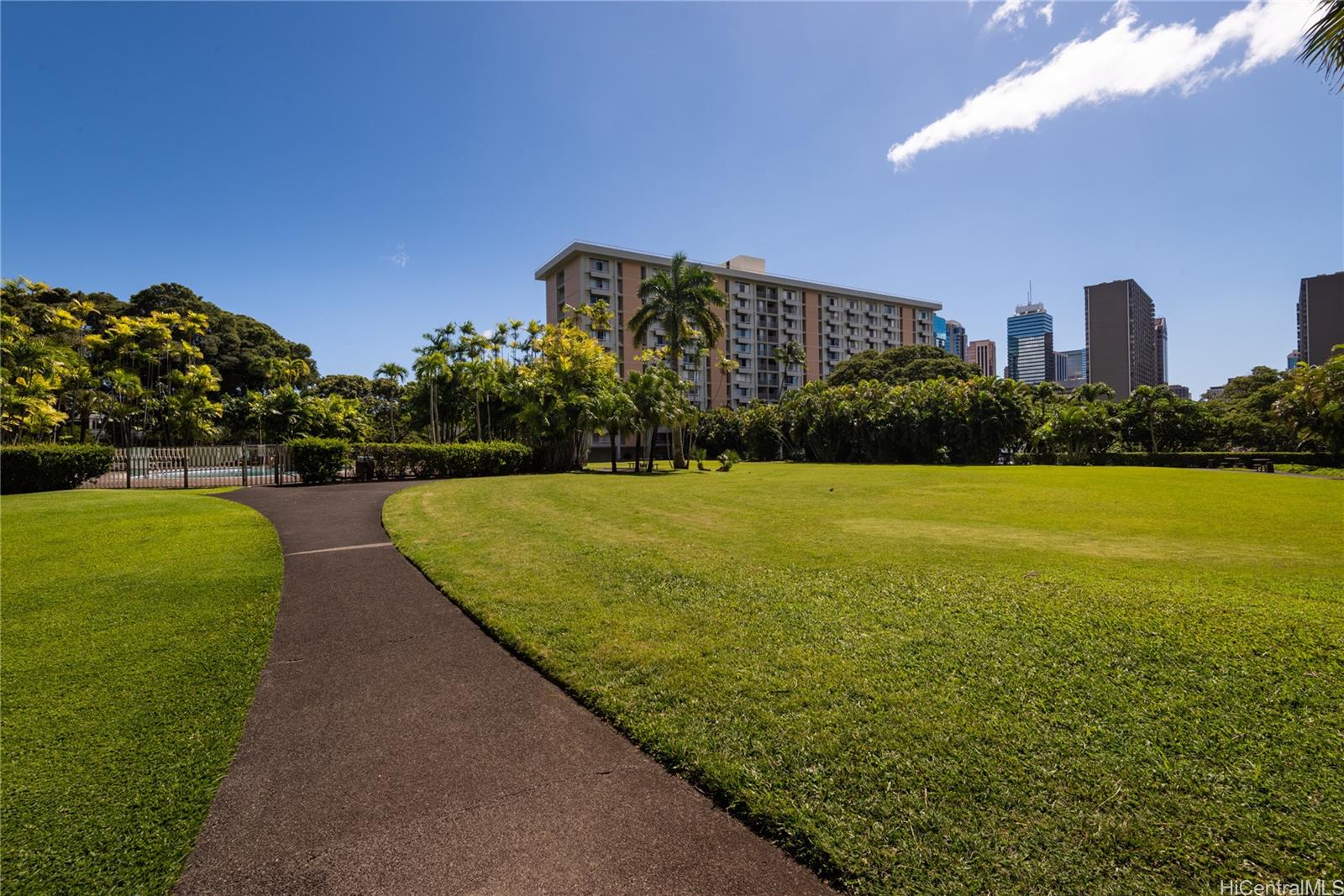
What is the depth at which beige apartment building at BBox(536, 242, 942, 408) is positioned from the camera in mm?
70375

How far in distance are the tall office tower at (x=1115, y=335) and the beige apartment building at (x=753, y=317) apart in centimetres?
7124

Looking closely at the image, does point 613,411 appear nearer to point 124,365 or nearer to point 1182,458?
point 1182,458

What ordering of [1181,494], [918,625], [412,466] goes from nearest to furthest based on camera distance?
1. [918,625]
2. [1181,494]
3. [412,466]

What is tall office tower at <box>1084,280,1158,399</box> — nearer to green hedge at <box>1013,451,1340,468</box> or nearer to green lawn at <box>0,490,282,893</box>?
green hedge at <box>1013,451,1340,468</box>

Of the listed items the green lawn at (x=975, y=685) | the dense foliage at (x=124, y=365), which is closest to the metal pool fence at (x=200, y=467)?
the dense foliage at (x=124, y=365)

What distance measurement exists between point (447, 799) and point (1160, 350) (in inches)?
9520

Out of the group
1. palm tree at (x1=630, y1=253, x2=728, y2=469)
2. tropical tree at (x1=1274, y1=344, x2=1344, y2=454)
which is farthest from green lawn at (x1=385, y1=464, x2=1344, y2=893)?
palm tree at (x1=630, y1=253, x2=728, y2=469)

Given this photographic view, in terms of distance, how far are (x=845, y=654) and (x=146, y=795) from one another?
180 inches

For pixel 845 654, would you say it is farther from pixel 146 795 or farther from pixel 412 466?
pixel 412 466

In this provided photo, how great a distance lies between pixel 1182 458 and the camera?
33688 mm

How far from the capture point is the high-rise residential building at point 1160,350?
17000 cm

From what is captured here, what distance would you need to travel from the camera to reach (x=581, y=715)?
3957mm

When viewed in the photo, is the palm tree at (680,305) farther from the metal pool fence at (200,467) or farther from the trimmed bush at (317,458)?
the metal pool fence at (200,467)

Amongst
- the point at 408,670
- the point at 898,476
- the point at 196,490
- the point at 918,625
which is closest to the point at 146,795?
the point at 408,670
